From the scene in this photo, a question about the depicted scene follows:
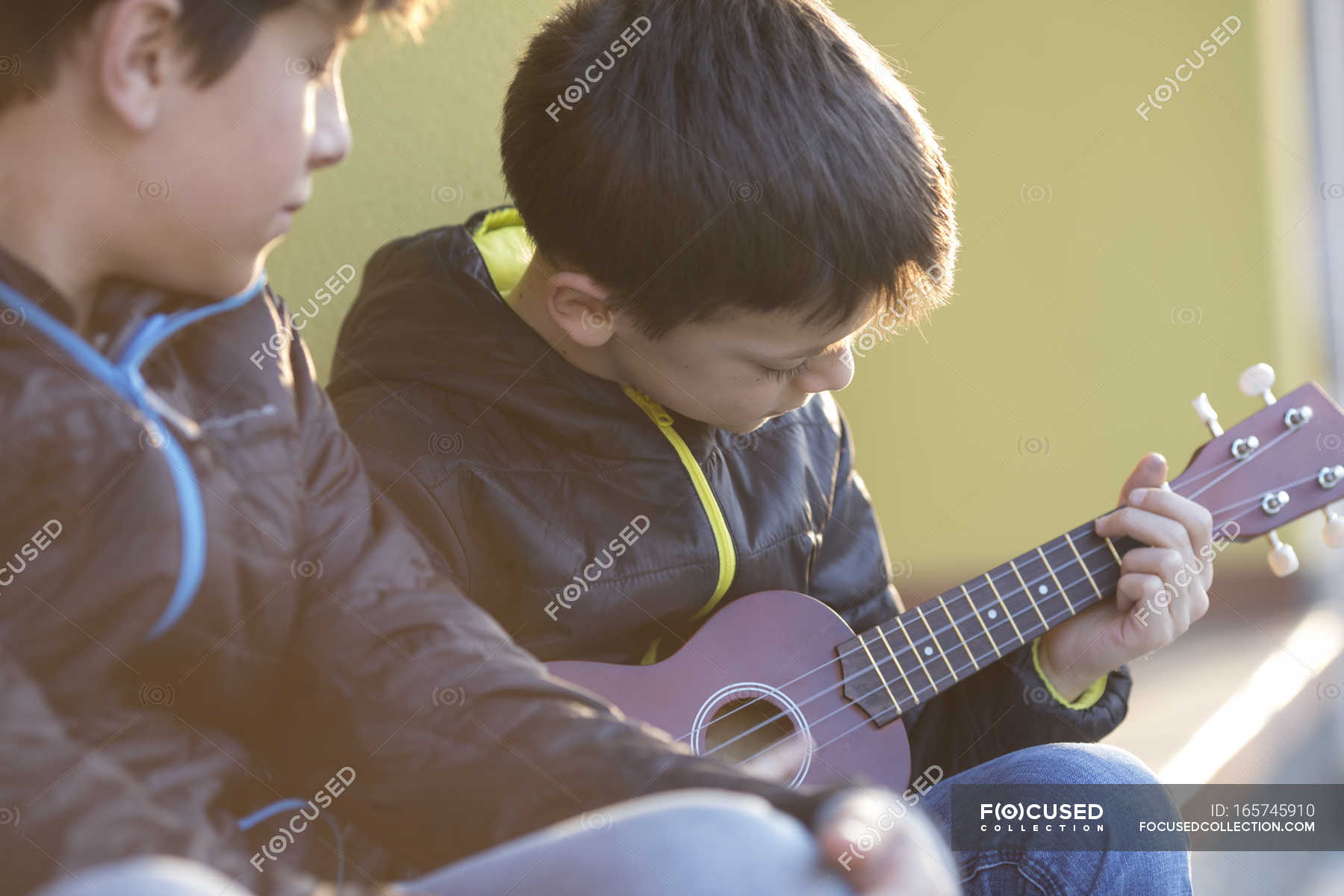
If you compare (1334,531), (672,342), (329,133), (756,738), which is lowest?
(1334,531)

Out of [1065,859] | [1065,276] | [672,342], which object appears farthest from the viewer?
[1065,276]

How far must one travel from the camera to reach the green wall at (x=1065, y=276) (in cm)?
196

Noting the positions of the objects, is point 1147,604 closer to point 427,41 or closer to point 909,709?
point 909,709

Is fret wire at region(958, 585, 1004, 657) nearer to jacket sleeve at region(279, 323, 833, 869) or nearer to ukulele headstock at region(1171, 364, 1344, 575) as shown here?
ukulele headstock at region(1171, 364, 1344, 575)

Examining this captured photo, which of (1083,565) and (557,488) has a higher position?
(557,488)

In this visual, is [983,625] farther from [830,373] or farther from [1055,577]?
[830,373]

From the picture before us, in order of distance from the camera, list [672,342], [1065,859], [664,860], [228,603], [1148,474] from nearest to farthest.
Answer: [664,860] < [228,603] < [1065,859] < [672,342] < [1148,474]

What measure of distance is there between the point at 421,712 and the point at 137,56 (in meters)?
0.34

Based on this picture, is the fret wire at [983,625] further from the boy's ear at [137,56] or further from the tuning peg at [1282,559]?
the boy's ear at [137,56]

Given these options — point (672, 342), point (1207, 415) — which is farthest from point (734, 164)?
point (1207, 415)

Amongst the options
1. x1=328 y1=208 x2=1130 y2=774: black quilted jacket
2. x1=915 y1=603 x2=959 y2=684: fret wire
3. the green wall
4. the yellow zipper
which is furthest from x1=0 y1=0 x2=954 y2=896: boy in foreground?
the green wall

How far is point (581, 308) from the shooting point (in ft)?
2.92

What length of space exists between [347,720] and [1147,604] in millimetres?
671

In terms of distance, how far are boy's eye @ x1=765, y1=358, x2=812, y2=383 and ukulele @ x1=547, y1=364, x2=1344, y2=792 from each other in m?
0.18
